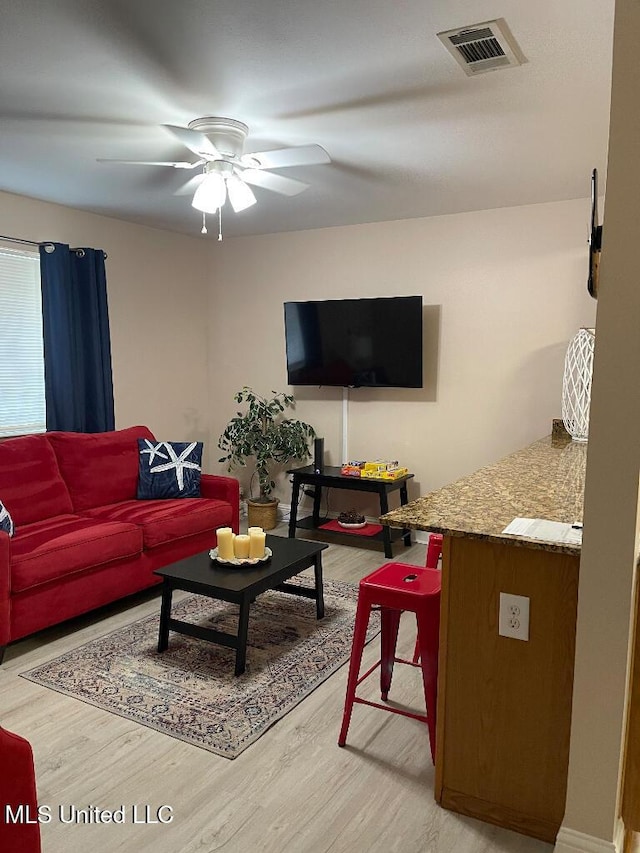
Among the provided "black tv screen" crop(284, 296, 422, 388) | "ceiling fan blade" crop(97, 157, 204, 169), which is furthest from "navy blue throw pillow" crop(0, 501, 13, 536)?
"black tv screen" crop(284, 296, 422, 388)

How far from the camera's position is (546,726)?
1895 millimetres

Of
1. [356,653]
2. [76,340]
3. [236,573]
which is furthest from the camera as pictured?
[76,340]

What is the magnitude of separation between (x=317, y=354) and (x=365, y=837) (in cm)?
387

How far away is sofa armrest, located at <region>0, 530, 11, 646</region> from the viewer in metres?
2.98

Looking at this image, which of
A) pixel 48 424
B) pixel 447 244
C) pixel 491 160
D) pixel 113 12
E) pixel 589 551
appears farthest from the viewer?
pixel 447 244

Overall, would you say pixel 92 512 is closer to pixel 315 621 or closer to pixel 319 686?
pixel 315 621

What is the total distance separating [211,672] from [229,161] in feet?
8.00

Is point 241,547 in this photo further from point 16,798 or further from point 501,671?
point 16,798

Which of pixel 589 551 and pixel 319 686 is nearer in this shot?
pixel 589 551

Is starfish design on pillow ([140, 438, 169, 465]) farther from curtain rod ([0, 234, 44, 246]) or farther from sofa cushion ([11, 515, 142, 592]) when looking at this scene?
curtain rod ([0, 234, 44, 246])

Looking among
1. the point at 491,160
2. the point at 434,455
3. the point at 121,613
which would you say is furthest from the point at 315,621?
the point at 491,160

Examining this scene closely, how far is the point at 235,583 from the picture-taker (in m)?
3.00

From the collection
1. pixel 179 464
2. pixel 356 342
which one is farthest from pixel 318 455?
pixel 179 464

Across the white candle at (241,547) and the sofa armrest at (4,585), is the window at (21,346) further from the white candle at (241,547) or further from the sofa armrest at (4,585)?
the white candle at (241,547)
